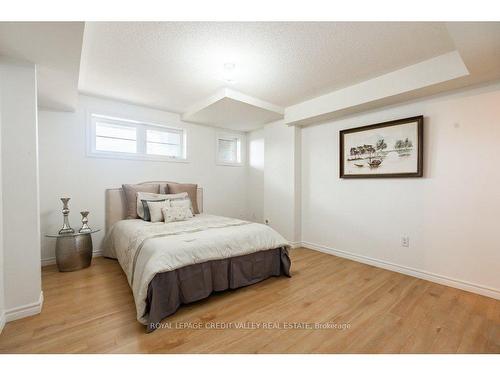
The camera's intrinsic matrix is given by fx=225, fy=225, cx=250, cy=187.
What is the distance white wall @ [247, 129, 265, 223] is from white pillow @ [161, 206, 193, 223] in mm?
1798

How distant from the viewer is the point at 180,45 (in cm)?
195

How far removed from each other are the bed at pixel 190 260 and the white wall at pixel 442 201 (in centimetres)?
127

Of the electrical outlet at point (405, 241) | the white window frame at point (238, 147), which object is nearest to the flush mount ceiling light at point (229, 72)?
the white window frame at point (238, 147)

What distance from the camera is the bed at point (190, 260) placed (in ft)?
5.67

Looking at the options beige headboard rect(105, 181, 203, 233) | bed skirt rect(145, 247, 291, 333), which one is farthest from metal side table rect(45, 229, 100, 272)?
bed skirt rect(145, 247, 291, 333)

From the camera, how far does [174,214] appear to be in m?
3.01

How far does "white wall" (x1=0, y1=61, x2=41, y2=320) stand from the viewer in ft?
5.62

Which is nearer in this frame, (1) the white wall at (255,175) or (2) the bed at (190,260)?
(2) the bed at (190,260)

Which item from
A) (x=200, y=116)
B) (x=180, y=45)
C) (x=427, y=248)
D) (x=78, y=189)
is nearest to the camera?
(x=180, y=45)

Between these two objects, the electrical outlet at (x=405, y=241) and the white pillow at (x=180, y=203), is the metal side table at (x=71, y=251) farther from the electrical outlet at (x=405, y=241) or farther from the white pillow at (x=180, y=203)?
the electrical outlet at (x=405, y=241)

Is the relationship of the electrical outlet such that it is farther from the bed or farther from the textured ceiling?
the textured ceiling

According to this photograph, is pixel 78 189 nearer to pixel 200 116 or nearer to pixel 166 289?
pixel 200 116

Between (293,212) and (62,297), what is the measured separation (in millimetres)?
3019
